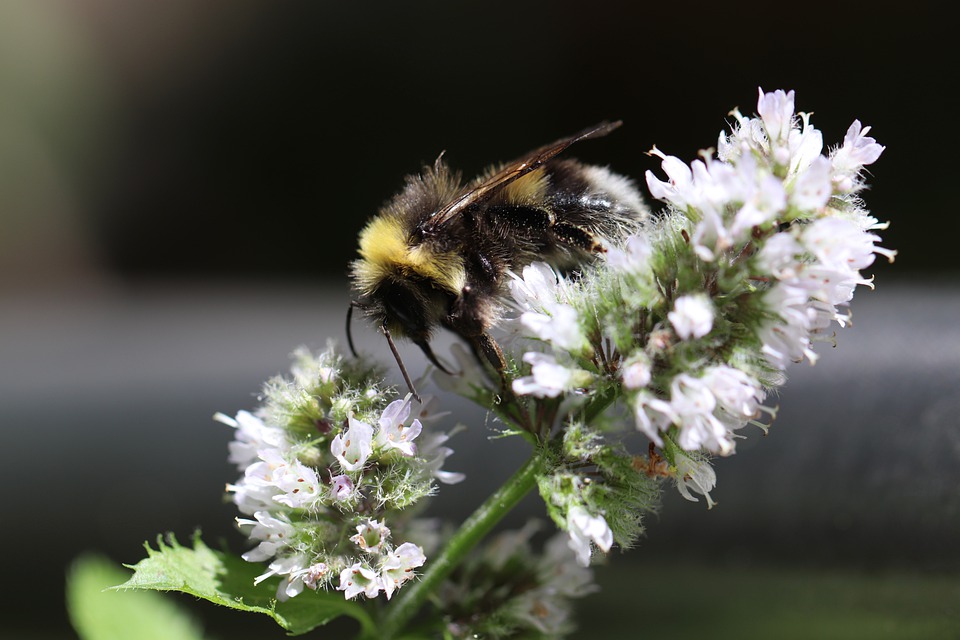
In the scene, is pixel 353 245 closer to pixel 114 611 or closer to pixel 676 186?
pixel 114 611

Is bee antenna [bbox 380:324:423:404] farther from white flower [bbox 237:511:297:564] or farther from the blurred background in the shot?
the blurred background

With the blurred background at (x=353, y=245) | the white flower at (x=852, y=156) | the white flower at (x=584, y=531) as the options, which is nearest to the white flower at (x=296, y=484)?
A: the white flower at (x=584, y=531)

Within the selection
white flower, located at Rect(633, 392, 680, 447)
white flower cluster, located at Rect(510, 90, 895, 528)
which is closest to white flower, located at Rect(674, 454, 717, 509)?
white flower cluster, located at Rect(510, 90, 895, 528)

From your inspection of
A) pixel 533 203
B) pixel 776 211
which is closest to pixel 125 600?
pixel 533 203

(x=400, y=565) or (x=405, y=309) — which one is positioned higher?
(x=405, y=309)

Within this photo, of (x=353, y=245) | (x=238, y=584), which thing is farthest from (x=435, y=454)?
(x=353, y=245)
